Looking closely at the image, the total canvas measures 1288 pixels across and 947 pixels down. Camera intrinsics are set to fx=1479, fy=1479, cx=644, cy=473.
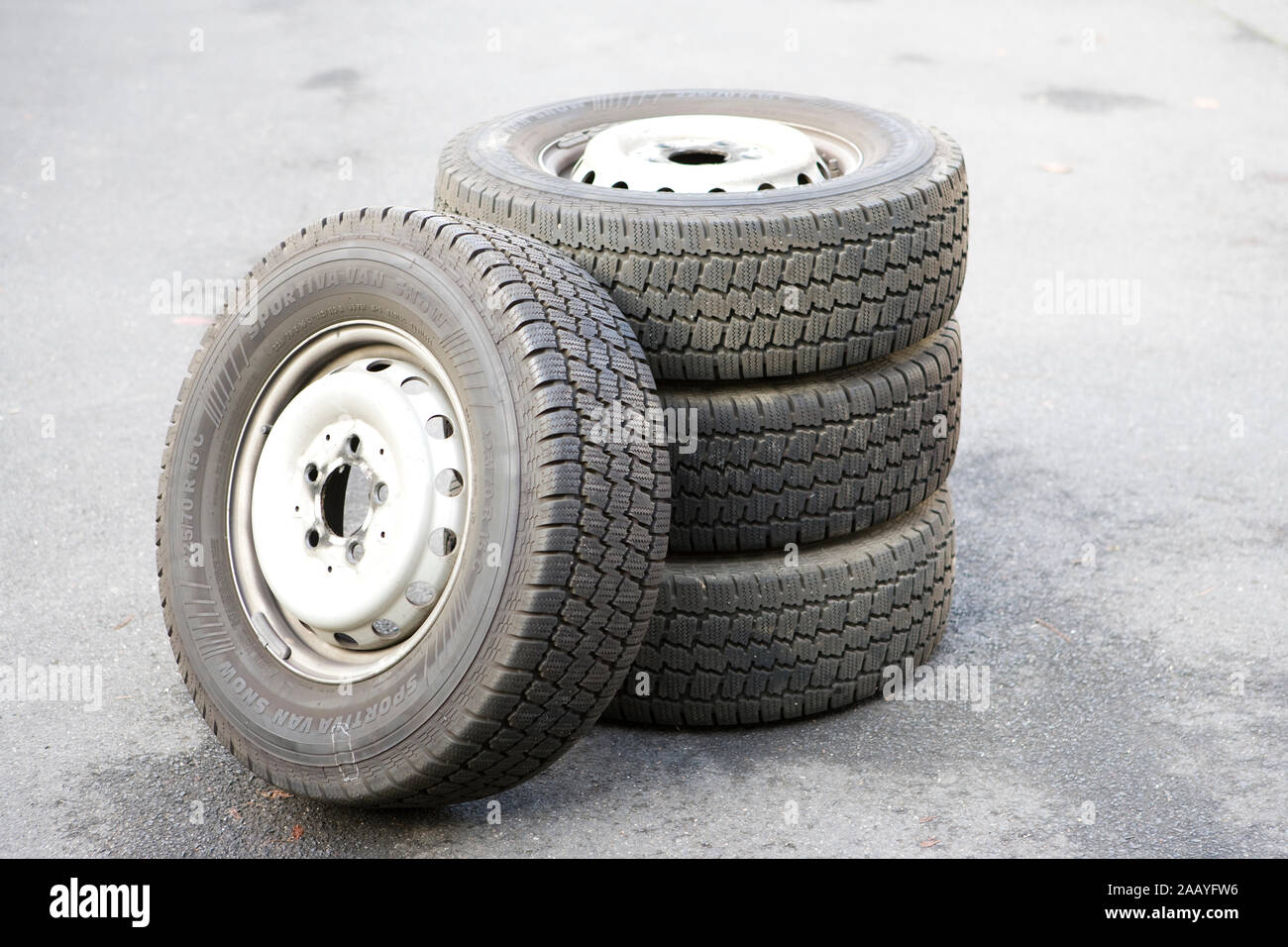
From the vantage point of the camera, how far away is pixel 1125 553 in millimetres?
4191

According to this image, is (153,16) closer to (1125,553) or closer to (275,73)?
(275,73)

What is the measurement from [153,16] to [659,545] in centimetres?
930

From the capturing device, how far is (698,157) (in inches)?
145

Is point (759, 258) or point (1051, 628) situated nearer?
point (759, 258)

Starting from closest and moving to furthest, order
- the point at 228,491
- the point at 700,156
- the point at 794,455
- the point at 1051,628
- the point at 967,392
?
1. the point at 794,455
2. the point at 228,491
3. the point at 700,156
4. the point at 1051,628
5. the point at 967,392

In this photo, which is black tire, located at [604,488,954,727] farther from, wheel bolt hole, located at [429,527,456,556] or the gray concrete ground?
wheel bolt hole, located at [429,527,456,556]

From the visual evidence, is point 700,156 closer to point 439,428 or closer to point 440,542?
point 439,428

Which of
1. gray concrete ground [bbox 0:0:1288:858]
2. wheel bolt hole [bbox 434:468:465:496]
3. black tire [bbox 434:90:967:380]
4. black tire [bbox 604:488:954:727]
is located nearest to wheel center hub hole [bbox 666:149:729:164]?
black tire [bbox 434:90:967:380]

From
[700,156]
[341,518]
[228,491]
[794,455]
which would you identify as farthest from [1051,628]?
[228,491]

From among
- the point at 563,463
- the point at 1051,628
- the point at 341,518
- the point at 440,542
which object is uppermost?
the point at 563,463

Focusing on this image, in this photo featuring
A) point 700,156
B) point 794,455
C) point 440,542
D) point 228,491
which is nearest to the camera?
point 440,542

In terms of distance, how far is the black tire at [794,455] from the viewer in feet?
10.4

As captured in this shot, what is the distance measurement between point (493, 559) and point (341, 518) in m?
0.78

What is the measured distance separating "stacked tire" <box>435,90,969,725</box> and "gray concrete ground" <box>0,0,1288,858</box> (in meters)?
0.19
